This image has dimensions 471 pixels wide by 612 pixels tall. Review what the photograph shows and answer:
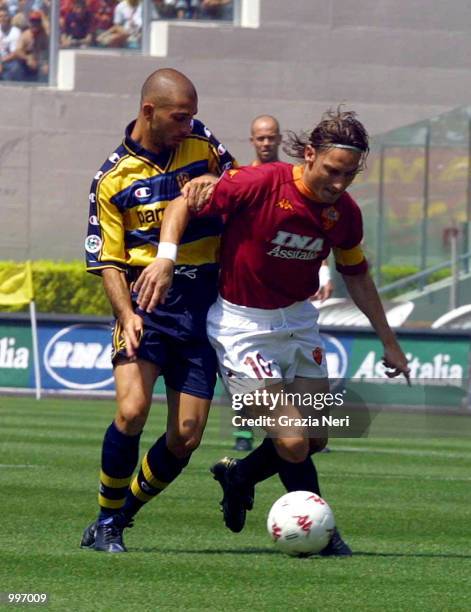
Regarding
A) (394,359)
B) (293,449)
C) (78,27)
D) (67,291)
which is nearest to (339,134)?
(394,359)

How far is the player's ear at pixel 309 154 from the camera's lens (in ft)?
23.5

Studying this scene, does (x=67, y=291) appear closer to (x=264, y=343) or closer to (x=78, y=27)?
(x=78, y=27)

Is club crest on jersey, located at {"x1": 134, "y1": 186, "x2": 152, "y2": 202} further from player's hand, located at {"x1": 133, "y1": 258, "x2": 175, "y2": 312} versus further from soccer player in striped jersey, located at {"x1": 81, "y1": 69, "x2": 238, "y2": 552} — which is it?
player's hand, located at {"x1": 133, "y1": 258, "x2": 175, "y2": 312}

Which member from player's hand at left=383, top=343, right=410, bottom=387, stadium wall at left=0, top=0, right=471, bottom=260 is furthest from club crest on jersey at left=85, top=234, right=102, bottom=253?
stadium wall at left=0, top=0, right=471, bottom=260

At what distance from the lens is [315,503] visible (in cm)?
720

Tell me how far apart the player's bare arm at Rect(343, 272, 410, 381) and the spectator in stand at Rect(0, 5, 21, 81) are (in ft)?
62.5

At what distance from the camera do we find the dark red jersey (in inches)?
283

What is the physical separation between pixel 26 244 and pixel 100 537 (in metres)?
19.3

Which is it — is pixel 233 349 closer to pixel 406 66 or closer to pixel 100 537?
pixel 100 537

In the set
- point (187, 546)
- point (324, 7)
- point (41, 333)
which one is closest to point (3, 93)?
point (324, 7)

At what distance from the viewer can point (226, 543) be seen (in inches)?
307

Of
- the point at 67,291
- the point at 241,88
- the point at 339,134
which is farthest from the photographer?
the point at 241,88

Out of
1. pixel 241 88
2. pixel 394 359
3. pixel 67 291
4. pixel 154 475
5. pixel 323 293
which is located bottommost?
pixel 67 291

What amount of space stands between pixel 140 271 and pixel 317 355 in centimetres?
92
